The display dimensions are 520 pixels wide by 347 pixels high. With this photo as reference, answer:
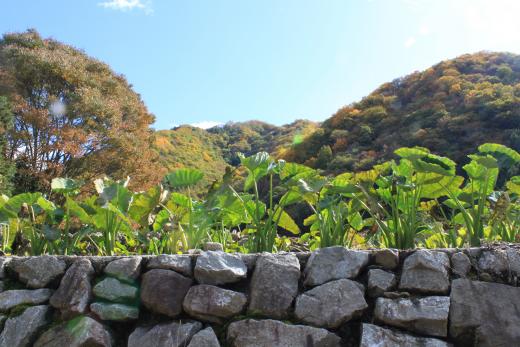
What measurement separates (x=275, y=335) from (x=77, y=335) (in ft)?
2.81

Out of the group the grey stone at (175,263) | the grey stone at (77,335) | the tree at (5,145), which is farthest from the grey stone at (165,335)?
the tree at (5,145)

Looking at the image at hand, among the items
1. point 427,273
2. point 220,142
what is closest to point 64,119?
point 427,273

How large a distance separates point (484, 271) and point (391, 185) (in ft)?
2.14

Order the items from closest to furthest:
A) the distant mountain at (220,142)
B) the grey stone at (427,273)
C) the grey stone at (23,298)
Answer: the grey stone at (427,273), the grey stone at (23,298), the distant mountain at (220,142)

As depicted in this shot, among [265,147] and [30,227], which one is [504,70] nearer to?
[265,147]

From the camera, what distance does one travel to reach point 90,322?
6.79 feet

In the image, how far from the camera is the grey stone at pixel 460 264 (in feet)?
6.54

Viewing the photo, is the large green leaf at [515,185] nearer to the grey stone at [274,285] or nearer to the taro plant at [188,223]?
the grey stone at [274,285]

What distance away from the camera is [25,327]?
2150 mm

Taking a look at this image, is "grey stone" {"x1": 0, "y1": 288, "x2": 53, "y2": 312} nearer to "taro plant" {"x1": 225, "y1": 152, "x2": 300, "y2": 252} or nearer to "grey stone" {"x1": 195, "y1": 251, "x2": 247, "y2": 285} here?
"grey stone" {"x1": 195, "y1": 251, "x2": 247, "y2": 285}

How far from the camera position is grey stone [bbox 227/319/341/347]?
1.91 m

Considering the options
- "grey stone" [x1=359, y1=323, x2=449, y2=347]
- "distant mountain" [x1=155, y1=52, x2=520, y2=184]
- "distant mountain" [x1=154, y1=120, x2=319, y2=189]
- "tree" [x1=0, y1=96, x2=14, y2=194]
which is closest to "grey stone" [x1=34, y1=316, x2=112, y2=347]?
"grey stone" [x1=359, y1=323, x2=449, y2=347]

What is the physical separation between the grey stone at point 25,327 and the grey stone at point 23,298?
0.04m

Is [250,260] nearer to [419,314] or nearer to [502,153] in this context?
[419,314]
